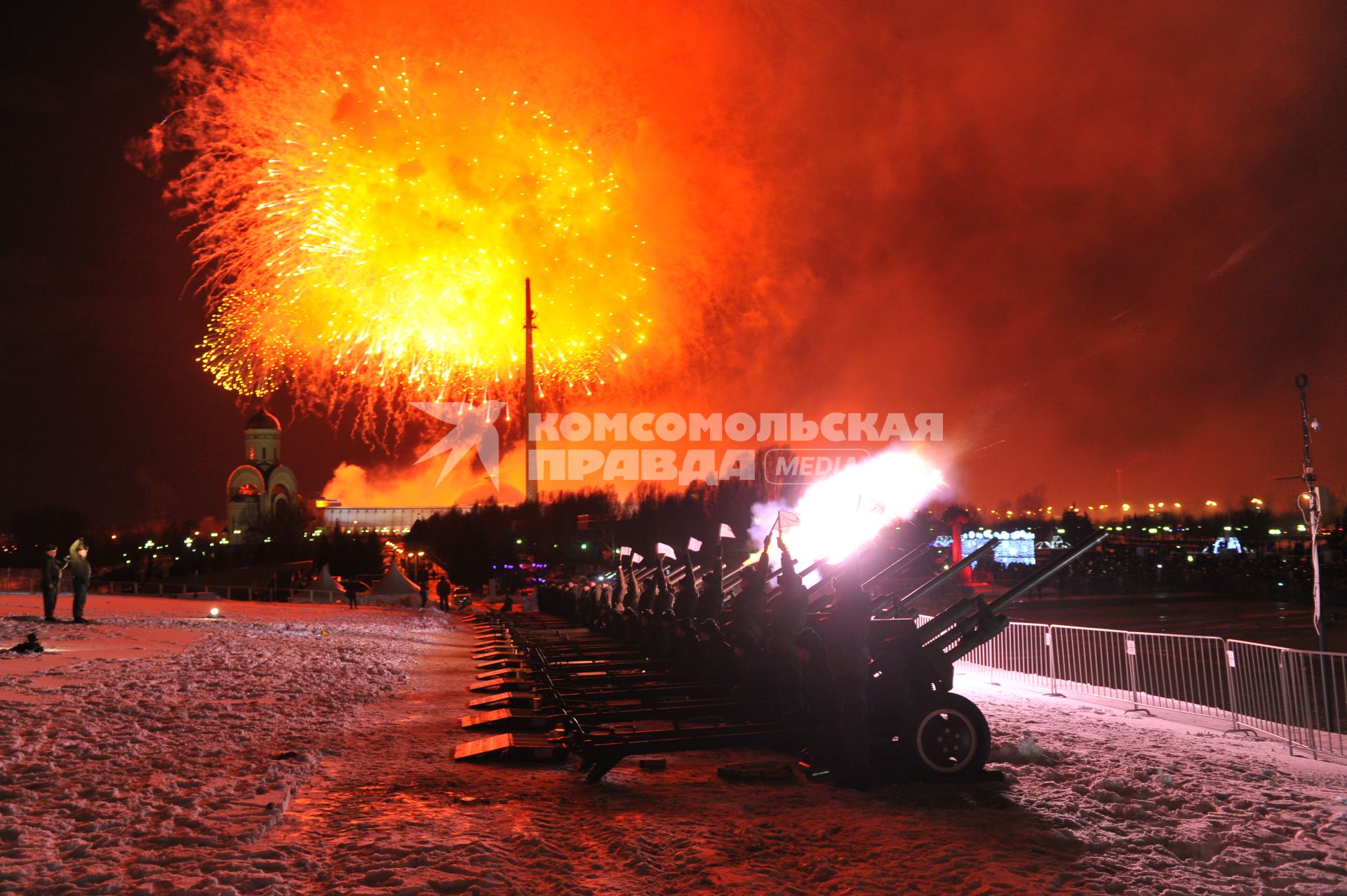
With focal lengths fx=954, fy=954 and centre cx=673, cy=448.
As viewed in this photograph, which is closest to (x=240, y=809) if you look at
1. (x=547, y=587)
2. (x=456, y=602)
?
(x=547, y=587)

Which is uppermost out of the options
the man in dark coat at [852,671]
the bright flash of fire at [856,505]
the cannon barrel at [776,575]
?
the bright flash of fire at [856,505]

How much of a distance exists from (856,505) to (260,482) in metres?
145

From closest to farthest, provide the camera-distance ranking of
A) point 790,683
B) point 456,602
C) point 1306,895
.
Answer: point 1306,895
point 790,683
point 456,602

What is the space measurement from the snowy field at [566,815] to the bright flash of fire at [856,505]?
5.07 metres

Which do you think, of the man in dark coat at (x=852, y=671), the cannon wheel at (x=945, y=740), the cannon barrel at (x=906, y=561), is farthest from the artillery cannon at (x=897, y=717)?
the cannon barrel at (x=906, y=561)

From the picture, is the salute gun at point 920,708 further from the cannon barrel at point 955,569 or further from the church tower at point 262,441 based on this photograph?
the church tower at point 262,441

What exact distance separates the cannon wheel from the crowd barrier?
169 inches

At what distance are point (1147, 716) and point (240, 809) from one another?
1171 cm

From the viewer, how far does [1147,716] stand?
13.4 meters

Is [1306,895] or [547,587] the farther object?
[547,587]

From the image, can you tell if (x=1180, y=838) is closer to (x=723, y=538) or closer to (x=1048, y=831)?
(x=1048, y=831)

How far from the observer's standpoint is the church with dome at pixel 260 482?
144750mm

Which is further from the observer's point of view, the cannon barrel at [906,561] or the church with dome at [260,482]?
the church with dome at [260,482]

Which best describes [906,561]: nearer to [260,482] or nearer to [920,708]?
[920,708]
